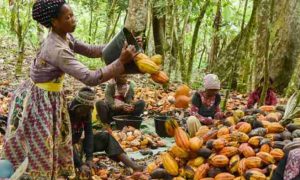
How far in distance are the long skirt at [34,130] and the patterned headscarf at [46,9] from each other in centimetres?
44

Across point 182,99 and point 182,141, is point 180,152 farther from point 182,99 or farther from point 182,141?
point 182,99

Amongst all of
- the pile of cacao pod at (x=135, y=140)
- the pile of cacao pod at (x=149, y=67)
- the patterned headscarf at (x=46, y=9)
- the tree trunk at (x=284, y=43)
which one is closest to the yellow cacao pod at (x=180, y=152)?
the pile of cacao pod at (x=149, y=67)

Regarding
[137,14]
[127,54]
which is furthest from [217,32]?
[127,54]

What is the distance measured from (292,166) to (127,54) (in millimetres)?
1002

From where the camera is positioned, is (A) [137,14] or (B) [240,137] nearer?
(B) [240,137]

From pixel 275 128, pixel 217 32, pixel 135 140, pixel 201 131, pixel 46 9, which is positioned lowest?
pixel 135 140

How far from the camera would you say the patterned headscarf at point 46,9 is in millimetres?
2607

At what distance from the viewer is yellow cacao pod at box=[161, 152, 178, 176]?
3.33 m

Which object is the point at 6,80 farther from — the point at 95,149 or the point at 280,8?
the point at 280,8

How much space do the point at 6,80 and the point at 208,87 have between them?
3.67 metres

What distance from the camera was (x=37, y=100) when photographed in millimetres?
2828

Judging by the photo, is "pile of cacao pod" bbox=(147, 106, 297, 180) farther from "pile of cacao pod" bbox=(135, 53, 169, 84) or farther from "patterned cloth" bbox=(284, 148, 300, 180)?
"pile of cacao pod" bbox=(135, 53, 169, 84)

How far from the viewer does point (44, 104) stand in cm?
282

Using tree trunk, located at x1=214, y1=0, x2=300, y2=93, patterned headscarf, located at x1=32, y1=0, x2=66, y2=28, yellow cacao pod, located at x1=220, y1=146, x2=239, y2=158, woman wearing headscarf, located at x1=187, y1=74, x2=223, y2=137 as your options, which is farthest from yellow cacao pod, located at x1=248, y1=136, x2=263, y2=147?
tree trunk, located at x1=214, y1=0, x2=300, y2=93
